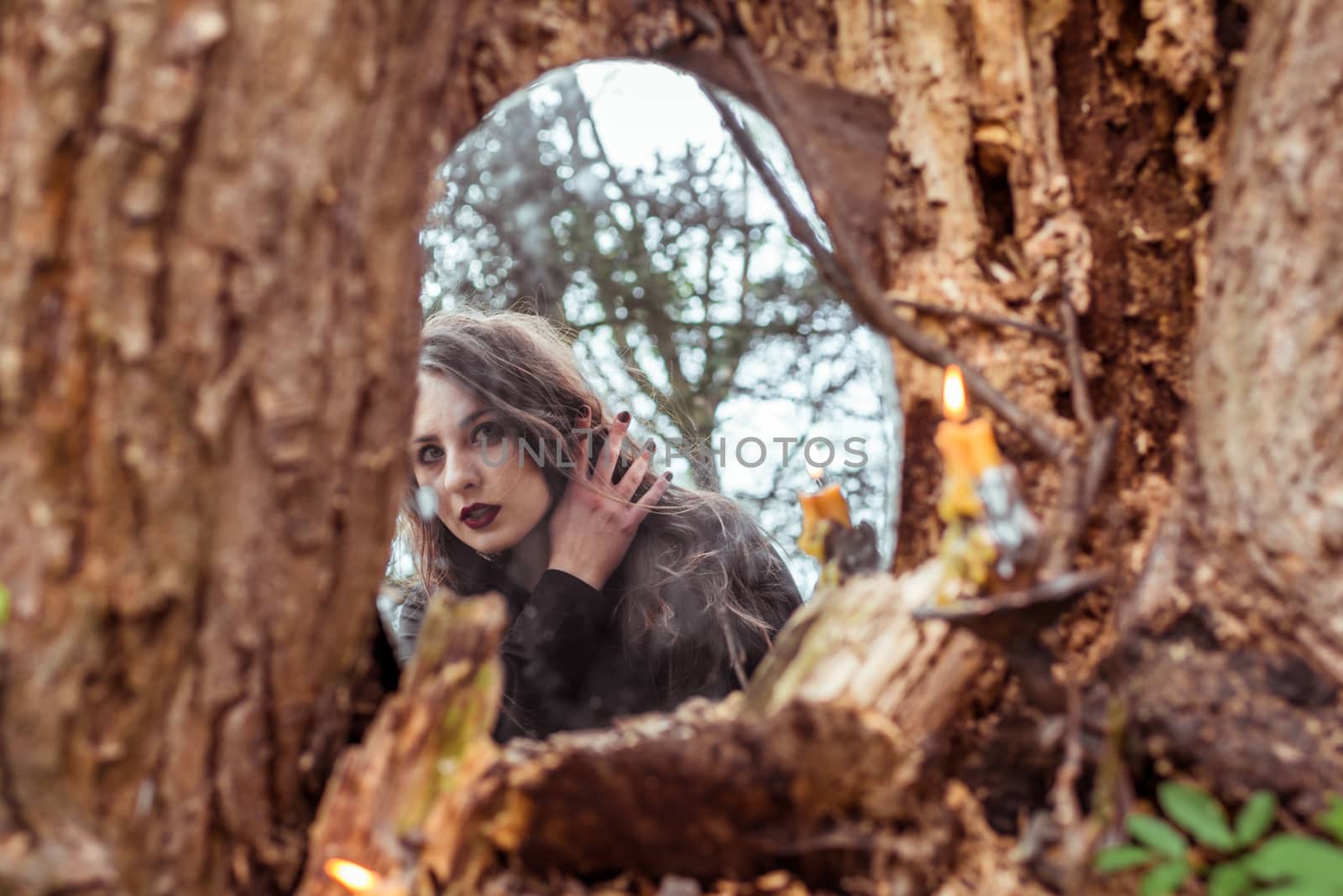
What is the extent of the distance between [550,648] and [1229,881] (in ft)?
5.53

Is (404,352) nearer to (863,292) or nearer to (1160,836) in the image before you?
(863,292)

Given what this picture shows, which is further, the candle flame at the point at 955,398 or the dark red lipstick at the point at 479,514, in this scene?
the dark red lipstick at the point at 479,514

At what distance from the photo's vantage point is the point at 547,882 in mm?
959

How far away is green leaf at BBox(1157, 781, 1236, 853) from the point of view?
0.84 metres

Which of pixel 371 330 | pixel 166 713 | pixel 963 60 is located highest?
pixel 963 60

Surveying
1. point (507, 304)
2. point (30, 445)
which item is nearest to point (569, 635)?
point (30, 445)

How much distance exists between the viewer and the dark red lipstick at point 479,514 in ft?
8.26

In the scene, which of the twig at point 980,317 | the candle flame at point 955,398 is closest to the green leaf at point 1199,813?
the candle flame at point 955,398

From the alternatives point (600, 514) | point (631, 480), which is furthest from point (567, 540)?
point (631, 480)

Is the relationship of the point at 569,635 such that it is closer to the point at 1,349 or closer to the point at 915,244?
the point at 915,244

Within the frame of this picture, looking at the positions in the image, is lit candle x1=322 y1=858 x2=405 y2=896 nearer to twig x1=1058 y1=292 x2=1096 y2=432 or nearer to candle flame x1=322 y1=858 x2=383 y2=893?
candle flame x1=322 y1=858 x2=383 y2=893

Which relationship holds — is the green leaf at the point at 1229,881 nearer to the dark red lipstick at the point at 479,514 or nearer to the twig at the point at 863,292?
the twig at the point at 863,292

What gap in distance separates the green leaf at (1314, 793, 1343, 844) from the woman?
56.3 inches

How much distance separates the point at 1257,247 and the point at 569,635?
1728mm
